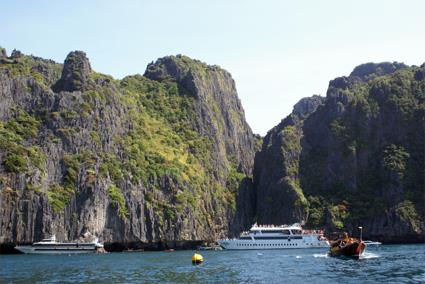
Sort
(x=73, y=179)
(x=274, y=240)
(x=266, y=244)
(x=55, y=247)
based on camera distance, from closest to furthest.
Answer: (x=55, y=247)
(x=73, y=179)
(x=266, y=244)
(x=274, y=240)

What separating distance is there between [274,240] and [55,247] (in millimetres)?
65523

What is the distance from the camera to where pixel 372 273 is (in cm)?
7281

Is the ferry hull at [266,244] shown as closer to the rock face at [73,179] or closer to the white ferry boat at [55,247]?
the rock face at [73,179]

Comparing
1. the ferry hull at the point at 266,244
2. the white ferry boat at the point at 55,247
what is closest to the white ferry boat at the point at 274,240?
the ferry hull at the point at 266,244

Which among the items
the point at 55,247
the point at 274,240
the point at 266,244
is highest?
the point at 274,240

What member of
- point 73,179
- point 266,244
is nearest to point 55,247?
point 73,179

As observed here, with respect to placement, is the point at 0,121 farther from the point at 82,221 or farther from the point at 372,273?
the point at 372,273

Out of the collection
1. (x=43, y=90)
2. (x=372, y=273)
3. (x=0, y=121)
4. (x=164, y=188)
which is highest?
(x=43, y=90)

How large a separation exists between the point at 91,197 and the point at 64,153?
1785 centimetres

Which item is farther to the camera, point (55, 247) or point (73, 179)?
point (73, 179)

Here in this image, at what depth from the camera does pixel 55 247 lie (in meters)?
152

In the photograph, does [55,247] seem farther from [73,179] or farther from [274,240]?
[274,240]

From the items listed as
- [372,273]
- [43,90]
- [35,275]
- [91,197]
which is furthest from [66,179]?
[372,273]

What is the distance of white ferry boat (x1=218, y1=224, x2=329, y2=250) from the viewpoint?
17512 cm
